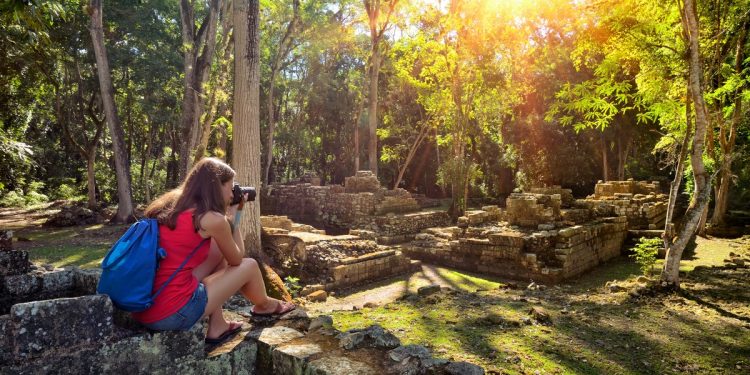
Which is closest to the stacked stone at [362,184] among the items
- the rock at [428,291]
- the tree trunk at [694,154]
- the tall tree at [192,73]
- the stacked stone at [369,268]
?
the tall tree at [192,73]

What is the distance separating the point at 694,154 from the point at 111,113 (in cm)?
1702

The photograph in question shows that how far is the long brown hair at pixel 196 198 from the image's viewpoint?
2.80m

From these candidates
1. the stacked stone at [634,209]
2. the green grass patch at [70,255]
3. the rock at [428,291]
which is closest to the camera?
the rock at [428,291]

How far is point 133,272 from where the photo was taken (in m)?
2.57

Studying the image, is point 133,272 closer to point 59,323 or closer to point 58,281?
point 59,323

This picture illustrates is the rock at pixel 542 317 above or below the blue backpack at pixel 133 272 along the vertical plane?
below

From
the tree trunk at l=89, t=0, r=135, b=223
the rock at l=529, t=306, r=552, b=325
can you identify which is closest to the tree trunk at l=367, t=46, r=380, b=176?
the tree trunk at l=89, t=0, r=135, b=223

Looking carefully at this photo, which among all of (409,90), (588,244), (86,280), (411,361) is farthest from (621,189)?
(86,280)

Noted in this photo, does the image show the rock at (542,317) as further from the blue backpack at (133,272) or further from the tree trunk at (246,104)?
the tree trunk at (246,104)

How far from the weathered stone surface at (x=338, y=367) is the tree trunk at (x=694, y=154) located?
21.8 feet

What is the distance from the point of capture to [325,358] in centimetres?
270

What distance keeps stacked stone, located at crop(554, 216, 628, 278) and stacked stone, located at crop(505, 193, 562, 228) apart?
0.84 m

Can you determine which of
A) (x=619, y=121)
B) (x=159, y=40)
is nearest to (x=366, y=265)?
(x=159, y=40)

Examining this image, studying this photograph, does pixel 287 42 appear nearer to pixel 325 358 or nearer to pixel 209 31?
pixel 209 31
